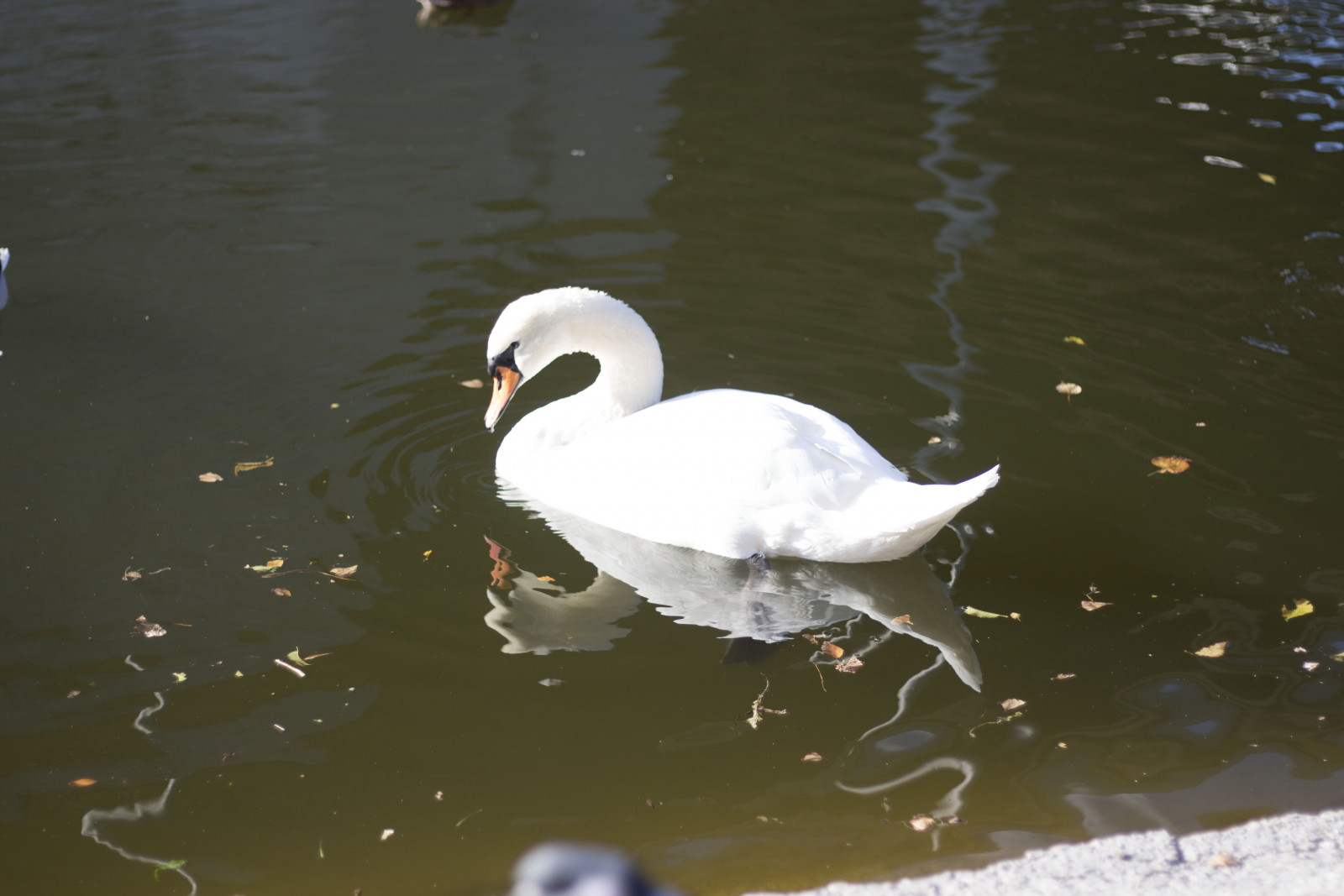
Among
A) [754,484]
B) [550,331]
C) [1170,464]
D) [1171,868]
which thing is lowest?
[1170,464]

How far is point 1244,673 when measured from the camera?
13.3ft

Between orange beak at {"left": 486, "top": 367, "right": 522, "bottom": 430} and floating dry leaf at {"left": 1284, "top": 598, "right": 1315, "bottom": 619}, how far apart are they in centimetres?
312

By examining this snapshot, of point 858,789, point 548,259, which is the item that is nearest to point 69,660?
point 858,789

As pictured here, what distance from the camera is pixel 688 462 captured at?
445 cm

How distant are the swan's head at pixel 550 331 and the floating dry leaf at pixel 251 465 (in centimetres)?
107

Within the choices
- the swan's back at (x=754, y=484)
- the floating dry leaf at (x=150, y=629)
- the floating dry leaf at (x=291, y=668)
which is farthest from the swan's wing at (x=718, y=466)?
the floating dry leaf at (x=150, y=629)

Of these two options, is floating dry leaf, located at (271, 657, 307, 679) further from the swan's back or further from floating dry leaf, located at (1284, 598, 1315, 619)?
floating dry leaf, located at (1284, 598, 1315, 619)

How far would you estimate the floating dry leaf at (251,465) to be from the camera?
5320 mm

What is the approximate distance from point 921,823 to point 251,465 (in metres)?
3.38

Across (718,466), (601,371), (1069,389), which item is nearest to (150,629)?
(601,371)

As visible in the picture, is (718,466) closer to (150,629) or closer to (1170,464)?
(150,629)

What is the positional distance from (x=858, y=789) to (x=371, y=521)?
2.37m

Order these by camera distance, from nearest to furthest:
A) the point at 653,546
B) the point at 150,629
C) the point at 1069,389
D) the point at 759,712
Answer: the point at 759,712 < the point at 150,629 < the point at 653,546 < the point at 1069,389

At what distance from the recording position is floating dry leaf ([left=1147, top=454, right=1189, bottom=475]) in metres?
5.29
